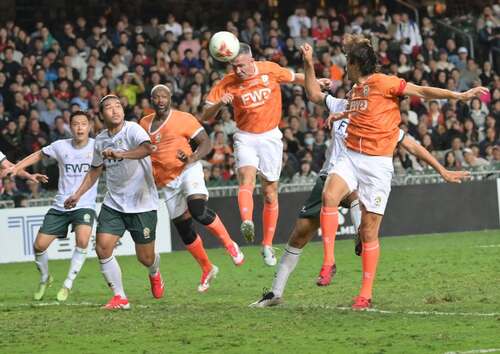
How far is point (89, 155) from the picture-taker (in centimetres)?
1508

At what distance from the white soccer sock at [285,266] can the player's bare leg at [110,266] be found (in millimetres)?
1623

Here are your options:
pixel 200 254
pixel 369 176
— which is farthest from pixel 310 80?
pixel 200 254

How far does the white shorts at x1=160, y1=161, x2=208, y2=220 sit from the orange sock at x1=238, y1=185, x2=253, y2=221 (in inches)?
17.6

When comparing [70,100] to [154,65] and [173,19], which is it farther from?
[173,19]

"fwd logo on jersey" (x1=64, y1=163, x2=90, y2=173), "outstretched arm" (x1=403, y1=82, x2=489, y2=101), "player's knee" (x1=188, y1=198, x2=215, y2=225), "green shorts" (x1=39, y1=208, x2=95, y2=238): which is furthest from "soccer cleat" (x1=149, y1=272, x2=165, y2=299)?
"outstretched arm" (x1=403, y1=82, x2=489, y2=101)

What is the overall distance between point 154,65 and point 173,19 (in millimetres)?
2405

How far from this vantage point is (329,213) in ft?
39.6

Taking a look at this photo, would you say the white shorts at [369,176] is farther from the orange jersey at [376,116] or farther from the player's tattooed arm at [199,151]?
the player's tattooed arm at [199,151]

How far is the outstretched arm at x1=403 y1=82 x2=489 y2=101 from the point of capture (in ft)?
36.6

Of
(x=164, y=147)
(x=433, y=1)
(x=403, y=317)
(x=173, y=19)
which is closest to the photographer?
(x=403, y=317)

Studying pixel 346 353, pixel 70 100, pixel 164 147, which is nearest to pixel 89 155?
pixel 164 147

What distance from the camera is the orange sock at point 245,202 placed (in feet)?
48.2

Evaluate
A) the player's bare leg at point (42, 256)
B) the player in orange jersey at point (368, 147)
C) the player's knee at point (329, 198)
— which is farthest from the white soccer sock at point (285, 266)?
the player's bare leg at point (42, 256)

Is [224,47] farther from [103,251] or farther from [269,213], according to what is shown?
[103,251]
